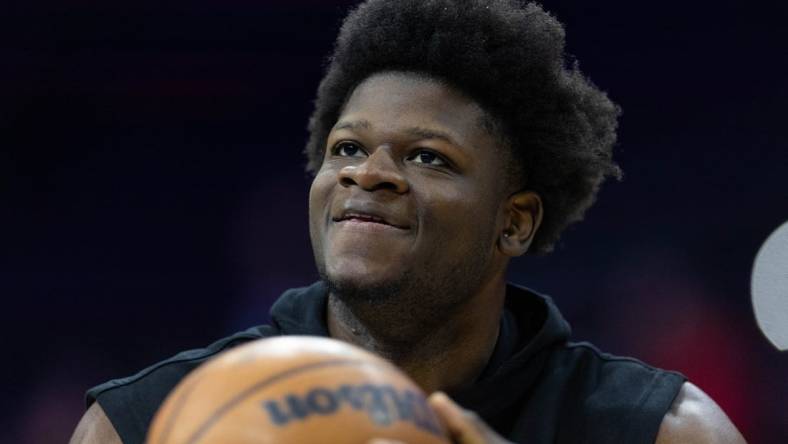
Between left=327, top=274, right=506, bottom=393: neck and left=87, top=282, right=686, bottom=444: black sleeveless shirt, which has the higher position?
left=327, top=274, right=506, bottom=393: neck

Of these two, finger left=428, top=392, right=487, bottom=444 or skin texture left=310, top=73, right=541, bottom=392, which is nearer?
finger left=428, top=392, right=487, bottom=444

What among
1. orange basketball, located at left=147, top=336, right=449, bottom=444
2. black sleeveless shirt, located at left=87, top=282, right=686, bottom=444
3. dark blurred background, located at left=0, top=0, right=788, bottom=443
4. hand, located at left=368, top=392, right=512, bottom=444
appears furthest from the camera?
dark blurred background, located at left=0, top=0, right=788, bottom=443

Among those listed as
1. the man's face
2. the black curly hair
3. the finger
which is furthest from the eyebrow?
the finger

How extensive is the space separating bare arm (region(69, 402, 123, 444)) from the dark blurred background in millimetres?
1186

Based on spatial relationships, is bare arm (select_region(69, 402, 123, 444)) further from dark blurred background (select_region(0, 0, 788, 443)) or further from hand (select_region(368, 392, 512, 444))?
dark blurred background (select_region(0, 0, 788, 443))

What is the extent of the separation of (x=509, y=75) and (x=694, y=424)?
690mm

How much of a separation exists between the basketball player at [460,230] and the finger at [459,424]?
578 millimetres

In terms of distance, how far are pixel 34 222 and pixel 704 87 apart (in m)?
1.82

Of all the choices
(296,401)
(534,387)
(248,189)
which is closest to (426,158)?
(534,387)

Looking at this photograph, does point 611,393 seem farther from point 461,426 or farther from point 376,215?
point 461,426

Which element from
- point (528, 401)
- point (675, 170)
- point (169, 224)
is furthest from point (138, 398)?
point (675, 170)

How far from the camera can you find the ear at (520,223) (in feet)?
7.25

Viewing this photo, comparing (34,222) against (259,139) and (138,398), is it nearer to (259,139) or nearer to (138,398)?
(259,139)

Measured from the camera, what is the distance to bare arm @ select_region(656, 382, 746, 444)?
2062mm
